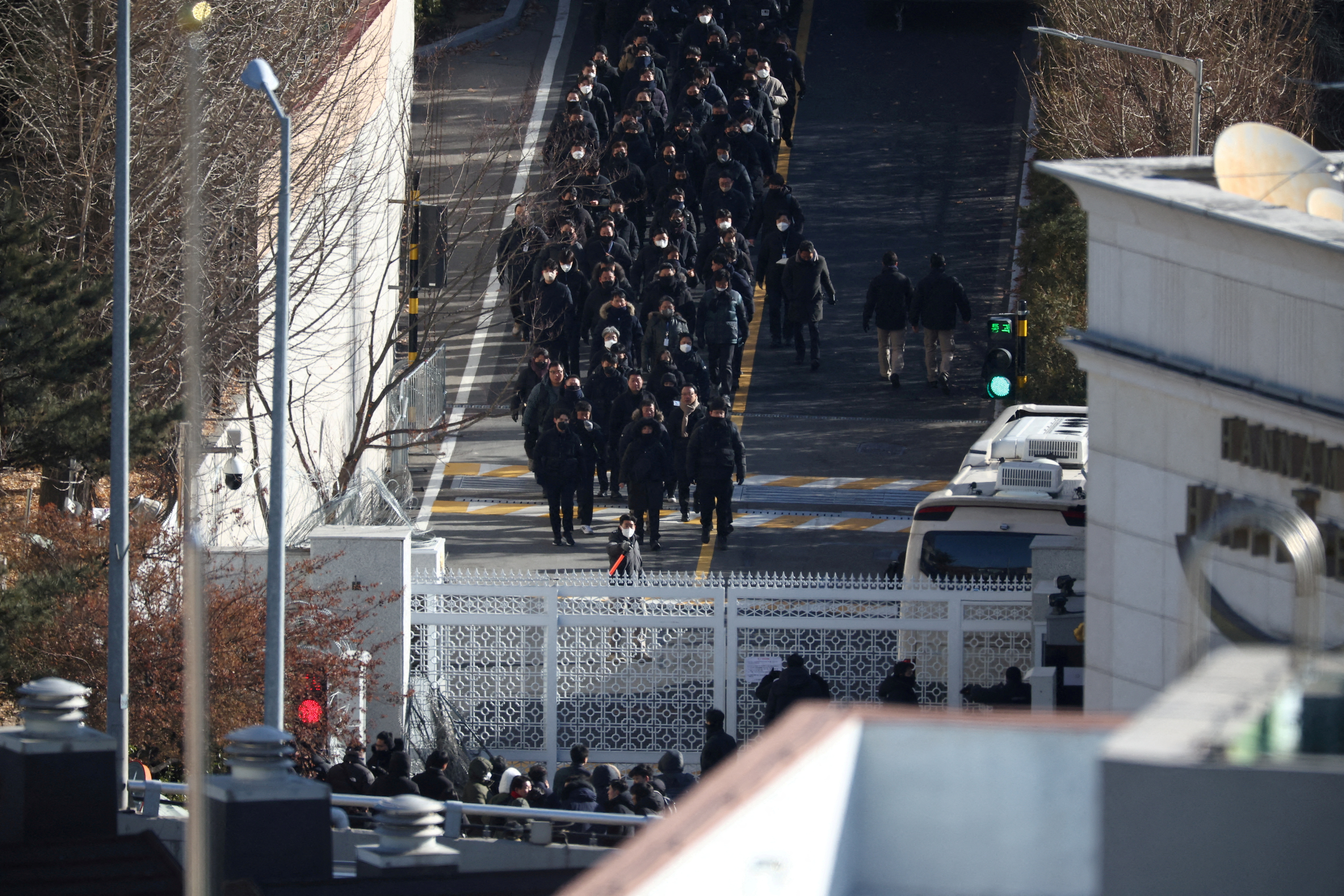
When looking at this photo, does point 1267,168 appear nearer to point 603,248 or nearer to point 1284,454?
point 1284,454

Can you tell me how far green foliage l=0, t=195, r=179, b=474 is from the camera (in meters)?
16.0

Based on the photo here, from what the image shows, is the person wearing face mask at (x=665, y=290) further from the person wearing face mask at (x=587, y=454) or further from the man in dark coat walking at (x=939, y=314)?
the man in dark coat walking at (x=939, y=314)

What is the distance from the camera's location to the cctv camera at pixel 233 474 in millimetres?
20188

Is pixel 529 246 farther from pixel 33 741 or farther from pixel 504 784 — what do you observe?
pixel 33 741

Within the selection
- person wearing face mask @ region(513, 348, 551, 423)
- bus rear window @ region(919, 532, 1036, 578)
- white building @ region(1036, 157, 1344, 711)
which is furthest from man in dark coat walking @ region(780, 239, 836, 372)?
white building @ region(1036, 157, 1344, 711)

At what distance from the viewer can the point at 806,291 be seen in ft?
88.4

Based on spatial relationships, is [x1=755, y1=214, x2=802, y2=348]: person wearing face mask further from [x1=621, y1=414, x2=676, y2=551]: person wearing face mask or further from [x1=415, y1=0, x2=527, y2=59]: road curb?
[x1=415, y1=0, x2=527, y2=59]: road curb

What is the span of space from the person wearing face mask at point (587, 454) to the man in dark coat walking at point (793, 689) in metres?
5.94

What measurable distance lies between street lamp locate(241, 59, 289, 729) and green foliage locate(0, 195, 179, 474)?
154 cm

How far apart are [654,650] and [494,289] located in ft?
46.5

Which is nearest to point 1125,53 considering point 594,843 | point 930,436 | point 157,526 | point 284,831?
point 930,436

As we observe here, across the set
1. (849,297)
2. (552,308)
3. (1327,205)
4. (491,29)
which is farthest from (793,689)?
(491,29)

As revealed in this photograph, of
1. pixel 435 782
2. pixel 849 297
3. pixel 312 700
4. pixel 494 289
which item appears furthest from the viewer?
pixel 494 289

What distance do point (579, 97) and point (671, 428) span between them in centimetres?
1106
